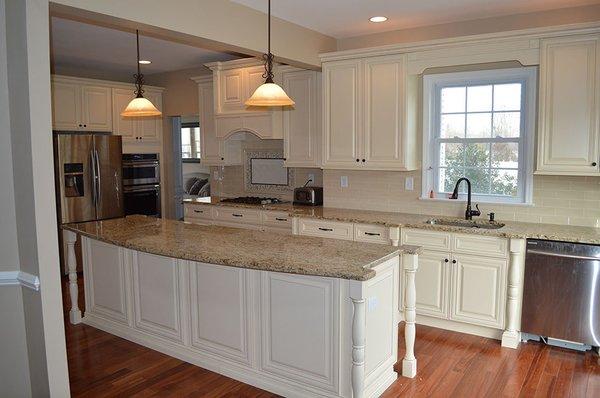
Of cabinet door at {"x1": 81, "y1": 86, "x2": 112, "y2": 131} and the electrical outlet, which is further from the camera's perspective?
cabinet door at {"x1": 81, "y1": 86, "x2": 112, "y2": 131}

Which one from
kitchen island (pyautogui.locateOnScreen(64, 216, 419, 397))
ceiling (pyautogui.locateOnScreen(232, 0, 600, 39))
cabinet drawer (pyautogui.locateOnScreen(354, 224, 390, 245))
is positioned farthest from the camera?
cabinet drawer (pyautogui.locateOnScreen(354, 224, 390, 245))

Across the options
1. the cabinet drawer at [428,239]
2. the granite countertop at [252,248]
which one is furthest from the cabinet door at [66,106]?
the cabinet drawer at [428,239]

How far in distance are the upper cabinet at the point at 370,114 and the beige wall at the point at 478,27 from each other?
0.45 m

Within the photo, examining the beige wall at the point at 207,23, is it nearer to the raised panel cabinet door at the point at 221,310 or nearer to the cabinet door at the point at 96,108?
the raised panel cabinet door at the point at 221,310

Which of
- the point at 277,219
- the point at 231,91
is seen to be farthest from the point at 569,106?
the point at 231,91

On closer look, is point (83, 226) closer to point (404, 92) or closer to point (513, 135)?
point (404, 92)

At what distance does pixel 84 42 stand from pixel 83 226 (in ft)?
7.50

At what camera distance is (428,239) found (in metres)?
4.12

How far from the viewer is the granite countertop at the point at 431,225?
3.64m

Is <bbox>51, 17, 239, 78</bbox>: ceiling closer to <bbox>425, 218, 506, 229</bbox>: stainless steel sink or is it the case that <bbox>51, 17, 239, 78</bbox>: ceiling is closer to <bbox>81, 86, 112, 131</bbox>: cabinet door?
<bbox>81, 86, 112, 131</bbox>: cabinet door

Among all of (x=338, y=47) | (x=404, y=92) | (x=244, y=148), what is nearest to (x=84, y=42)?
(x=244, y=148)

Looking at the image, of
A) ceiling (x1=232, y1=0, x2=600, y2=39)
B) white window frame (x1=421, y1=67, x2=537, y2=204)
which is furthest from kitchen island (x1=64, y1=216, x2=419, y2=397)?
ceiling (x1=232, y1=0, x2=600, y2=39)

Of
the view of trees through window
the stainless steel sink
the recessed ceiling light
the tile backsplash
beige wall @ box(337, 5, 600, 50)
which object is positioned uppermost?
the recessed ceiling light

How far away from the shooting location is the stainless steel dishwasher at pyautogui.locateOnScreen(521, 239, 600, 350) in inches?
139
